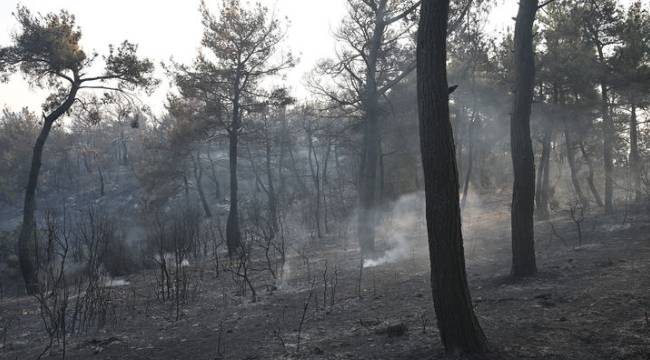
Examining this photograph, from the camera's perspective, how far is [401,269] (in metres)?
11.5

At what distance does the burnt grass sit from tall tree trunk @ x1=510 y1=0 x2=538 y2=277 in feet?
1.67

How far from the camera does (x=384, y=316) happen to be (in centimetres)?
696

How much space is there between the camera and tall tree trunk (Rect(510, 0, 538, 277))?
8016 mm

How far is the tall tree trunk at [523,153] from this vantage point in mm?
8016

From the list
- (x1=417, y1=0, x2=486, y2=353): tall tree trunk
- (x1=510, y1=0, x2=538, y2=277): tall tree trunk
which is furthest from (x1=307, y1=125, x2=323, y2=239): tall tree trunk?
(x1=417, y1=0, x2=486, y2=353): tall tree trunk

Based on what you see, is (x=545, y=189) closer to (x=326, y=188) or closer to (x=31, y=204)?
(x=31, y=204)

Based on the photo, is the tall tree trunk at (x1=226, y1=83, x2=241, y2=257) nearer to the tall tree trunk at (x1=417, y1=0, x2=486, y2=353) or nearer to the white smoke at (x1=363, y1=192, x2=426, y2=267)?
the white smoke at (x1=363, y1=192, x2=426, y2=267)

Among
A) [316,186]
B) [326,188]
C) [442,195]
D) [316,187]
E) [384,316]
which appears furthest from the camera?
[326,188]

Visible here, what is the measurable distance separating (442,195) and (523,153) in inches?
170

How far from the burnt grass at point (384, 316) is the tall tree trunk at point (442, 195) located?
40 cm

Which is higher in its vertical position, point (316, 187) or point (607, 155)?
point (607, 155)

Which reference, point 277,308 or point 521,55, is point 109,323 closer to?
point 277,308

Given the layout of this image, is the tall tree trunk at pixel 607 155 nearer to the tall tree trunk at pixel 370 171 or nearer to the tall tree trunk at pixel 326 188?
the tall tree trunk at pixel 370 171

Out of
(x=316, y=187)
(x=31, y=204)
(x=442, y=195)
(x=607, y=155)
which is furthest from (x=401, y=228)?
(x=442, y=195)
